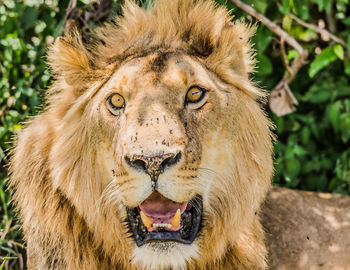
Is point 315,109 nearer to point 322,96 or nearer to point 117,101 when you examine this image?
point 322,96

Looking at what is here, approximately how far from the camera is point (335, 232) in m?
3.87

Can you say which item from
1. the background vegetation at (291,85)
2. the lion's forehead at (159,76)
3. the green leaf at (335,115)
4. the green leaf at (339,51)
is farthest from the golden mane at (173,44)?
the green leaf at (335,115)

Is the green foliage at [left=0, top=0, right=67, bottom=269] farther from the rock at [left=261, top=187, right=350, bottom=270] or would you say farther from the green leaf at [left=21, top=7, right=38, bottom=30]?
the rock at [left=261, top=187, right=350, bottom=270]

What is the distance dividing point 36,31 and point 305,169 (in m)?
2.73

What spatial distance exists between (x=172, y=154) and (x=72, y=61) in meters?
0.91

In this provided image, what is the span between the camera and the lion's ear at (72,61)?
9.48 ft

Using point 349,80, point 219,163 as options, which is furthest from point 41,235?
point 349,80

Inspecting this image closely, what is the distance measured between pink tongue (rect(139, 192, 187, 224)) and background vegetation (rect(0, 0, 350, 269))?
6.26 feet

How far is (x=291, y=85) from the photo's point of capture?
5.35 m

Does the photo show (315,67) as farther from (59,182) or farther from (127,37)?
(59,182)

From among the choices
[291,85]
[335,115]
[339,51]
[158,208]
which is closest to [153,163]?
[158,208]

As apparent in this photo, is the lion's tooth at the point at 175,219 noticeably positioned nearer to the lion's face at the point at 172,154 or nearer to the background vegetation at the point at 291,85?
the lion's face at the point at 172,154

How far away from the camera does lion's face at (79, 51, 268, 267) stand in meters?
2.40

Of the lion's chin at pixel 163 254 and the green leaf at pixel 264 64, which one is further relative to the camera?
the green leaf at pixel 264 64
